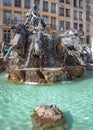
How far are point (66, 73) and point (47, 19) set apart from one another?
3274 cm

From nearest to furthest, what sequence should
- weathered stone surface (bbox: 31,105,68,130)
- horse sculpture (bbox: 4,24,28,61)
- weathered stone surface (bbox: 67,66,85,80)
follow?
weathered stone surface (bbox: 31,105,68,130) < weathered stone surface (bbox: 67,66,85,80) < horse sculpture (bbox: 4,24,28,61)

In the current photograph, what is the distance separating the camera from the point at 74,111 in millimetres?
8188

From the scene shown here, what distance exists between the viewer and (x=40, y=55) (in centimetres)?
1694

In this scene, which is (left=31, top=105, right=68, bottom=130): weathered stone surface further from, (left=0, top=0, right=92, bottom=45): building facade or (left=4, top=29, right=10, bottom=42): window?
(left=4, top=29, right=10, bottom=42): window

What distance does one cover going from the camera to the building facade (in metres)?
43.2

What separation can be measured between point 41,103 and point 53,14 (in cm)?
3984

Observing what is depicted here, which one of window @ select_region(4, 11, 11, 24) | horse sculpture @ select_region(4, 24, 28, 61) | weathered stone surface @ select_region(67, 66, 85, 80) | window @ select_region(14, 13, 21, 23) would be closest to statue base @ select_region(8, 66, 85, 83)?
weathered stone surface @ select_region(67, 66, 85, 80)

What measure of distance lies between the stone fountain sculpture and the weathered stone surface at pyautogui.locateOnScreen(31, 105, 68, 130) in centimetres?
751

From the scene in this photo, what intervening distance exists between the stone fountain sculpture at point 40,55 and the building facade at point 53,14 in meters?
23.8

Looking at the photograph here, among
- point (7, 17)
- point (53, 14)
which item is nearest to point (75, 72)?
point (7, 17)

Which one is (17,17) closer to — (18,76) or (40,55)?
(40,55)

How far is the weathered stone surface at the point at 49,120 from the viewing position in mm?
6652

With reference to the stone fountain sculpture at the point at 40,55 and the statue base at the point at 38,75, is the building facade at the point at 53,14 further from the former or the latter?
the statue base at the point at 38,75

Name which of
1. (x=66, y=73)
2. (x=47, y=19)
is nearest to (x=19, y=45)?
(x=66, y=73)
